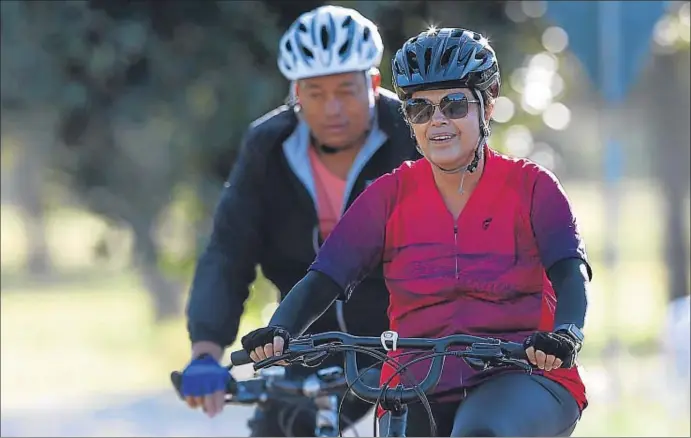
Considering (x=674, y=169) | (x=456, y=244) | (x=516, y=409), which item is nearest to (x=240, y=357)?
(x=456, y=244)

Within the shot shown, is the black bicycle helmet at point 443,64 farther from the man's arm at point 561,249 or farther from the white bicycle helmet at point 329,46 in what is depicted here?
the white bicycle helmet at point 329,46

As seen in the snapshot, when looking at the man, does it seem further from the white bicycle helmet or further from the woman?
the woman

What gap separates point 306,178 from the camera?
5469mm

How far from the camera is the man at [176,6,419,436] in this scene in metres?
5.40

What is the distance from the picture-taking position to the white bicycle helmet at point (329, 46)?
17.7 ft

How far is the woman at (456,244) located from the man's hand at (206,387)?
0.98 metres

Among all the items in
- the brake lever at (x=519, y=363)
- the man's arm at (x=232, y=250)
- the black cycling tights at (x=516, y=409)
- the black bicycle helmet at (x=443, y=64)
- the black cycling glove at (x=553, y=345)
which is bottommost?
the black cycling tights at (x=516, y=409)

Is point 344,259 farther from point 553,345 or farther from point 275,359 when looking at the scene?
point 553,345

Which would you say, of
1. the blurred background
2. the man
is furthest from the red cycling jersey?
the blurred background

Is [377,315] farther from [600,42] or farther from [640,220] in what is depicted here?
[640,220]

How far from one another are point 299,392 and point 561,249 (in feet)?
4.88

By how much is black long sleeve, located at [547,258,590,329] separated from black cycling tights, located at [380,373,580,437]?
0.56 feet

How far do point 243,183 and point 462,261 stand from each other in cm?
161

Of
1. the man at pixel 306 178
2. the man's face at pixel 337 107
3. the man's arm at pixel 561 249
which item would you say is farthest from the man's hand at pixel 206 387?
the man's arm at pixel 561 249
